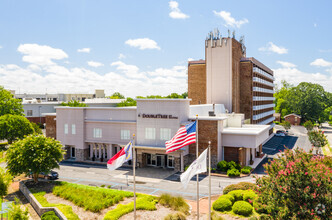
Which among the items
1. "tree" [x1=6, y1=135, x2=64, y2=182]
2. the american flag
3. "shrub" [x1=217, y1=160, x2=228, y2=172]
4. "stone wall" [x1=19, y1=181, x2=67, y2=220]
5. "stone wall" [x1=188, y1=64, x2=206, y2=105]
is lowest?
"stone wall" [x1=19, y1=181, x2=67, y2=220]

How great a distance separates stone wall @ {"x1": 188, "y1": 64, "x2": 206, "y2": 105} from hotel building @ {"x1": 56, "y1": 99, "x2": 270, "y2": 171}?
14.9 metres

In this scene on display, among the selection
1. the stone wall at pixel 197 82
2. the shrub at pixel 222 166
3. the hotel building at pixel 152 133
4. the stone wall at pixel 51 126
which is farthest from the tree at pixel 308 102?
the stone wall at pixel 51 126

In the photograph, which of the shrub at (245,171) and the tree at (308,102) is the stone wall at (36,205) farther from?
the tree at (308,102)

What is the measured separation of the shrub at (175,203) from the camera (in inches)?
966

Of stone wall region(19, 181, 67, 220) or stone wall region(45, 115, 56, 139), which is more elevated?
stone wall region(45, 115, 56, 139)

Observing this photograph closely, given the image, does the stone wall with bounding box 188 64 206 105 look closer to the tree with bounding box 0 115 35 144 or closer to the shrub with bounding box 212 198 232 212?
the tree with bounding box 0 115 35 144

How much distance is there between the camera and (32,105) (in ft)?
287

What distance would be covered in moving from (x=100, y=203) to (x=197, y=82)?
155 feet

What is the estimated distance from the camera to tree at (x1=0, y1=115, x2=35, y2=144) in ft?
194

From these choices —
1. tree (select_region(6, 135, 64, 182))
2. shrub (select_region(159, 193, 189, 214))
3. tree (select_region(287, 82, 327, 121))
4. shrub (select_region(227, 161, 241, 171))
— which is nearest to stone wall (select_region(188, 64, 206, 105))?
shrub (select_region(227, 161, 241, 171))

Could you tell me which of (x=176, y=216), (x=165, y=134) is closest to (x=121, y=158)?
(x=176, y=216)

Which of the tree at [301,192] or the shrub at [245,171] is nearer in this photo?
the tree at [301,192]

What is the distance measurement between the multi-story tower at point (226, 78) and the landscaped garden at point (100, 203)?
40.4 m

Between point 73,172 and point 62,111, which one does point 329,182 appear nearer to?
point 73,172
